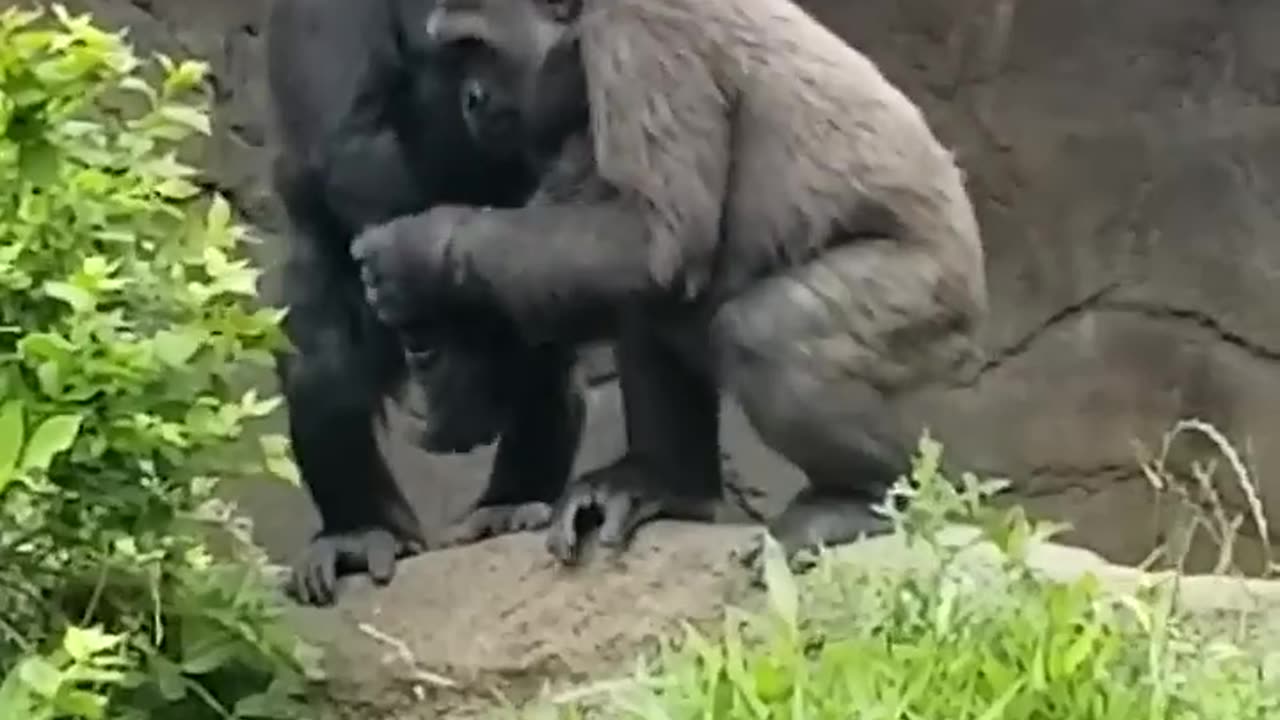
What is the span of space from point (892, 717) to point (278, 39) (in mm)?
1801

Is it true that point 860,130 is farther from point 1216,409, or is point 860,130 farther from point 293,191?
point 1216,409

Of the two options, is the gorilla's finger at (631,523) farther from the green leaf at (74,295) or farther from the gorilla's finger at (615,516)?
the green leaf at (74,295)

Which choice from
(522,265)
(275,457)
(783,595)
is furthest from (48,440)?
(522,265)

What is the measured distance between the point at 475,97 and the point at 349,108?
8.6 inches

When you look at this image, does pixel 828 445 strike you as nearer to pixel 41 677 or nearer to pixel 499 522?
pixel 499 522

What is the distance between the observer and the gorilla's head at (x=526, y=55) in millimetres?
3035

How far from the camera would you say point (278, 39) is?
332cm

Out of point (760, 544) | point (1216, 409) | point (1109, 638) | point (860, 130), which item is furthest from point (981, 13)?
point (1109, 638)

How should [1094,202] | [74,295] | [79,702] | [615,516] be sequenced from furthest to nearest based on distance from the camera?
[1094,202] < [615,516] < [74,295] < [79,702]

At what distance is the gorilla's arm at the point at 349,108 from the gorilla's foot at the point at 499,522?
1.40 feet

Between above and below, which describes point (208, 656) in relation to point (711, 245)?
below

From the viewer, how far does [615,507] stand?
298 cm

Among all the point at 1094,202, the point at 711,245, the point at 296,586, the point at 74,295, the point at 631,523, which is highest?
the point at 74,295

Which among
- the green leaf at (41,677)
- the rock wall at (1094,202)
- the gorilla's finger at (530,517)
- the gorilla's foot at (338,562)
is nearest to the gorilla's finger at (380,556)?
the gorilla's foot at (338,562)
